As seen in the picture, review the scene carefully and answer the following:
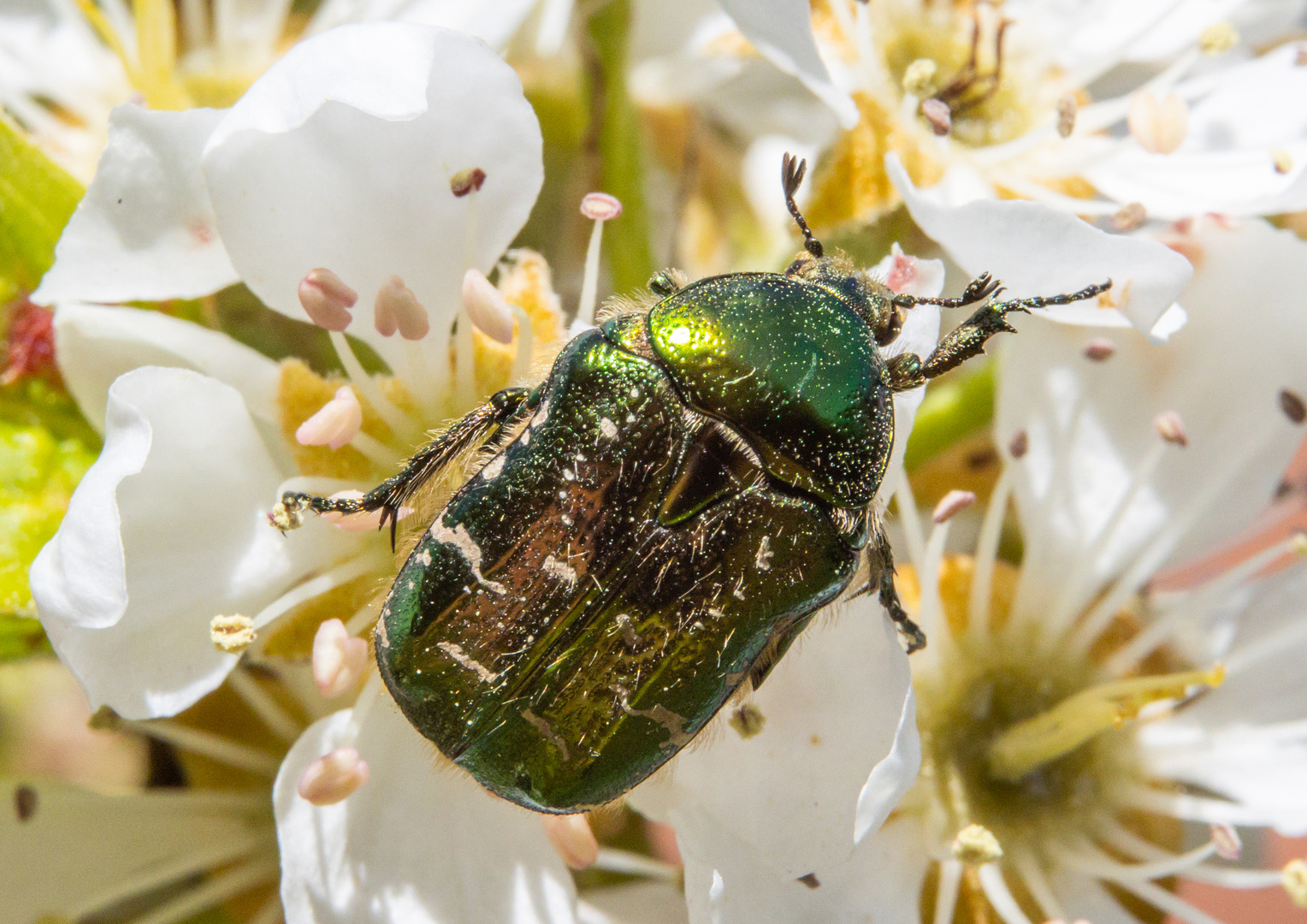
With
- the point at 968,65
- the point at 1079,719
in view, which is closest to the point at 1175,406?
the point at 1079,719

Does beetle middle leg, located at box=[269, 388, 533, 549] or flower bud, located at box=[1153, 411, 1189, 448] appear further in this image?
flower bud, located at box=[1153, 411, 1189, 448]

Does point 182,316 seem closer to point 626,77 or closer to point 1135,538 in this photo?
point 626,77

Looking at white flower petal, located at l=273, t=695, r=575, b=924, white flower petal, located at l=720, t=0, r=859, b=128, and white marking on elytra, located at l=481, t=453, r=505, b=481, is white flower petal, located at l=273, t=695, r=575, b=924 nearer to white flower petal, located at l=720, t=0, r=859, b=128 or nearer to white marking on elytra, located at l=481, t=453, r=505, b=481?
white marking on elytra, located at l=481, t=453, r=505, b=481

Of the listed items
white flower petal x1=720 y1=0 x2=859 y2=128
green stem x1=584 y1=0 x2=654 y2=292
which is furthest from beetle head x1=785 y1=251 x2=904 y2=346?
green stem x1=584 y1=0 x2=654 y2=292

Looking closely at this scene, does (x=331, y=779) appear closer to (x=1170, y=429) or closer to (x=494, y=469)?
(x=494, y=469)

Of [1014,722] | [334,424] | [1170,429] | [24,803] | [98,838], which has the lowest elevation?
[1014,722]

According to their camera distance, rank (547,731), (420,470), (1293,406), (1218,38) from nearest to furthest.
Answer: (547,731), (420,470), (1293,406), (1218,38)
